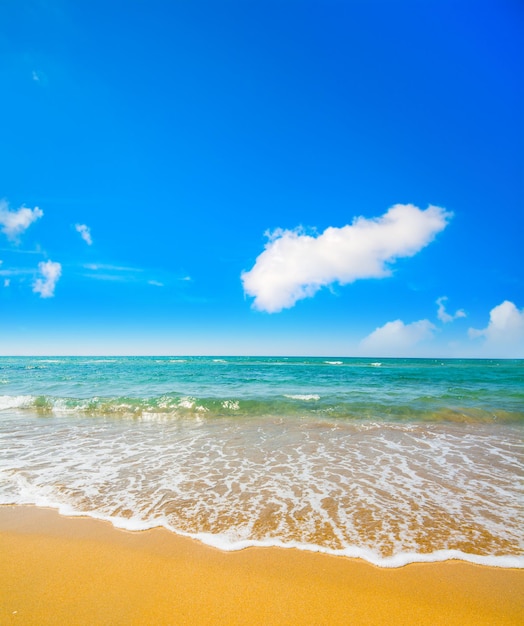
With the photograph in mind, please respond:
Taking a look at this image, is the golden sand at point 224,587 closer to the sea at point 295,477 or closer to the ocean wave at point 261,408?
the sea at point 295,477

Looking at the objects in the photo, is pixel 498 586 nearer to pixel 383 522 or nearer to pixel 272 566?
pixel 383 522

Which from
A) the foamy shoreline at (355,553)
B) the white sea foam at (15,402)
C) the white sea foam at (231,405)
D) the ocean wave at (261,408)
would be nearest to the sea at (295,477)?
the foamy shoreline at (355,553)

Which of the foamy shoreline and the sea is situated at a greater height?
the foamy shoreline

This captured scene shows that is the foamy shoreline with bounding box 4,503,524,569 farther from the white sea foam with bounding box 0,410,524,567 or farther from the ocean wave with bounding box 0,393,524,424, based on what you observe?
the ocean wave with bounding box 0,393,524,424

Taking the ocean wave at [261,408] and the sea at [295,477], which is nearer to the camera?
the sea at [295,477]

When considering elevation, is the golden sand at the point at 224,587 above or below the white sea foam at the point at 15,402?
above

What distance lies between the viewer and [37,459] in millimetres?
6727

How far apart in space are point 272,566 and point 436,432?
335 inches

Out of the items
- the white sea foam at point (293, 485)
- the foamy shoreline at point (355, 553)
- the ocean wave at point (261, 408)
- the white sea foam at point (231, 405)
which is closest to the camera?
the foamy shoreline at point (355, 553)

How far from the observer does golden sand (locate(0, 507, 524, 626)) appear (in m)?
2.51

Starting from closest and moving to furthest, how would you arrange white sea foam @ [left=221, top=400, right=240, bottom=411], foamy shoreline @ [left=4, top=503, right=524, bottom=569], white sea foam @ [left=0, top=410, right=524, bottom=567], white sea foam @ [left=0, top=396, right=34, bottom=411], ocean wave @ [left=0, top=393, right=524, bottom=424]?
foamy shoreline @ [left=4, top=503, right=524, bottom=569], white sea foam @ [left=0, top=410, right=524, bottom=567], ocean wave @ [left=0, top=393, right=524, bottom=424], white sea foam @ [left=221, top=400, right=240, bottom=411], white sea foam @ [left=0, top=396, right=34, bottom=411]

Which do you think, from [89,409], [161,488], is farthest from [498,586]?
[89,409]

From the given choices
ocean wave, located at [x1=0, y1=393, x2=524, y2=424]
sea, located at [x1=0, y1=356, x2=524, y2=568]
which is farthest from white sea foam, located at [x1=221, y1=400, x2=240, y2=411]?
sea, located at [x1=0, y1=356, x2=524, y2=568]

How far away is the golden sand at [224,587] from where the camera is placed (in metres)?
2.51
